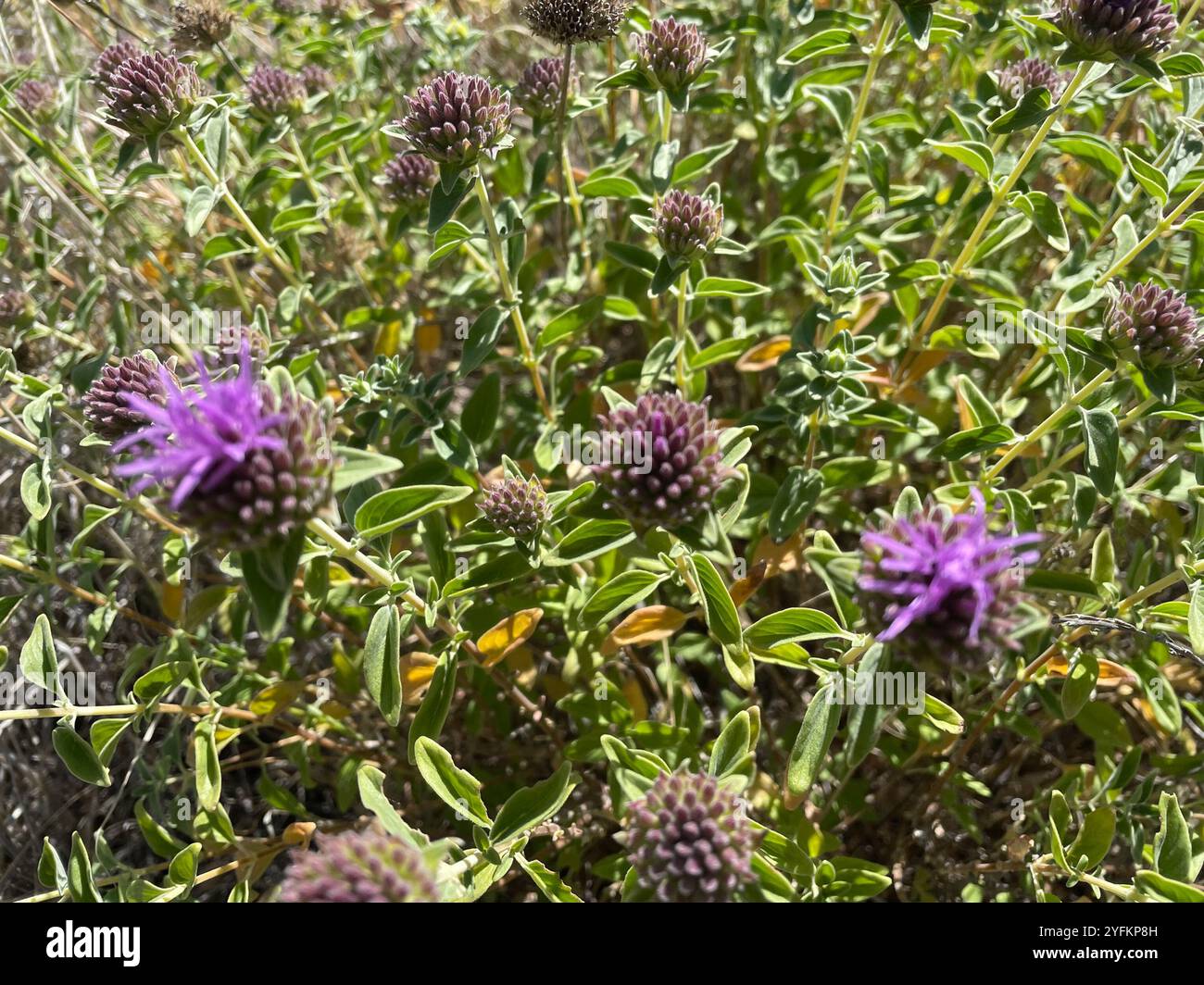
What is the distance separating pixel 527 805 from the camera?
116 inches

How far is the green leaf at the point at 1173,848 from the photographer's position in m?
2.85

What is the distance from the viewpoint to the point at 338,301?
534 centimetres

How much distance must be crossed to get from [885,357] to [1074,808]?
2.46 meters

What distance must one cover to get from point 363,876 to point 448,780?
0.87 m

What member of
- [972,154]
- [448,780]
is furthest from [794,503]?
[448,780]

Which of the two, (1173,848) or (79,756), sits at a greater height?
(79,756)

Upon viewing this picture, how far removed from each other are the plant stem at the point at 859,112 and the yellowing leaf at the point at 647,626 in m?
1.95

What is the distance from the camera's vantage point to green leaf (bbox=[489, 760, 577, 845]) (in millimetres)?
2902

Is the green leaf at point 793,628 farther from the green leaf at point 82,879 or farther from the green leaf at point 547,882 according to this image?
the green leaf at point 82,879

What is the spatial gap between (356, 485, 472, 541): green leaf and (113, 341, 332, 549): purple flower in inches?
20.2

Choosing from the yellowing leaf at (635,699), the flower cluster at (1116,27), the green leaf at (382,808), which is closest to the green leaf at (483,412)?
the yellowing leaf at (635,699)

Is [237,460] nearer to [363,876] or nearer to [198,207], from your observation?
[363,876]
